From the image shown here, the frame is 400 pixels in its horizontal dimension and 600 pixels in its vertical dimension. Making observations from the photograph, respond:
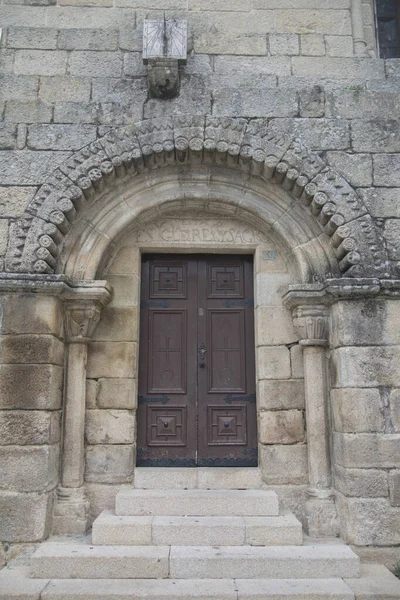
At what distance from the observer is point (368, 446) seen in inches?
159

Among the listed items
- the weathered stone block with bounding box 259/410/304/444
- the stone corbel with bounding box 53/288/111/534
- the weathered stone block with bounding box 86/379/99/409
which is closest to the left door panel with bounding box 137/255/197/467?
the weathered stone block with bounding box 86/379/99/409

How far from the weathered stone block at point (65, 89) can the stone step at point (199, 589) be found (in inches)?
160

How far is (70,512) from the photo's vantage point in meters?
4.19

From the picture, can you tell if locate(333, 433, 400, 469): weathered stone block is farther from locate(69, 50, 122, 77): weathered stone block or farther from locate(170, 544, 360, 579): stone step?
locate(69, 50, 122, 77): weathered stone block

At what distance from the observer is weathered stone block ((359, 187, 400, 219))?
449cm

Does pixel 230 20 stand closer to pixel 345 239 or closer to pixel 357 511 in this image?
pixel 345 239

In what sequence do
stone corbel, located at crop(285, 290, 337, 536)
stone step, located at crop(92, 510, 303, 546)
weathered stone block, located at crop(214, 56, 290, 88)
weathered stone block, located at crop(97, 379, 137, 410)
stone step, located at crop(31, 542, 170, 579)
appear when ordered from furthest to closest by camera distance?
weathered stone block, located at crop(214, 56, 290, 88)
weathered stone block, located at crop(97, 379, 137, 410)
stone corbel, located at crop(285, 290, 337, 536)
stone step, located at crop(92, 510, 303, 546)
stone step, located at crop(31, 542, 170, 579)

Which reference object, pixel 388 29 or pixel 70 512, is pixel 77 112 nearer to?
pixel 388 29

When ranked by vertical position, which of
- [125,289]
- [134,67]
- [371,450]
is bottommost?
[371,450]

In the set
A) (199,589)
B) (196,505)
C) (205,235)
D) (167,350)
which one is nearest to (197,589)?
(199,589)

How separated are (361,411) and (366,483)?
21.9 inches

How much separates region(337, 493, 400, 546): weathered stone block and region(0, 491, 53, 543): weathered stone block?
2.41 m

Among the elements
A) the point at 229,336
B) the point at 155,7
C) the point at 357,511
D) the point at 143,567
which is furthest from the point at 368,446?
the point at 155,7

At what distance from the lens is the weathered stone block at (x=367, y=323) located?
13.8 feet
